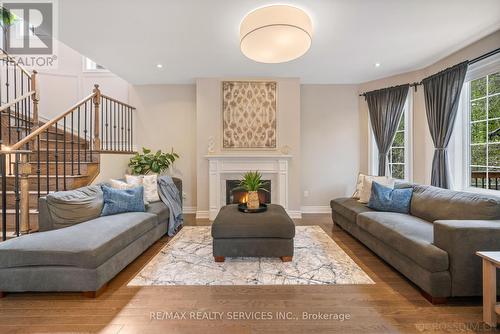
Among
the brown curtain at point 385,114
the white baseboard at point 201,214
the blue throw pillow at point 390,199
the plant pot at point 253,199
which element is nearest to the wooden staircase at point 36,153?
the white baseboard at point 201,214

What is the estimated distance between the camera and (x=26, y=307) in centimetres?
186

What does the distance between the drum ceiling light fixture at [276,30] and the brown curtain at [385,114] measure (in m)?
2.83

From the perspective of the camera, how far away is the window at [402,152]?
14.5 ft

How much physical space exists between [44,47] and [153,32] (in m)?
4.09

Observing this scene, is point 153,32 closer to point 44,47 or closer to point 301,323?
point 301,323

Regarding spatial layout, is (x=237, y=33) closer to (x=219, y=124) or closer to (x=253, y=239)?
(x=219, y=124)

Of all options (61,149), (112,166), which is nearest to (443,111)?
(112,166)

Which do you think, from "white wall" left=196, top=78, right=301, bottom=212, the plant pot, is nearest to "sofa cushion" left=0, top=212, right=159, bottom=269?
the plant pot

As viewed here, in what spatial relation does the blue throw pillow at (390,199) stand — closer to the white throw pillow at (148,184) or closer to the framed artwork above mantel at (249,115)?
the framed artwork above mantel at (249,115)

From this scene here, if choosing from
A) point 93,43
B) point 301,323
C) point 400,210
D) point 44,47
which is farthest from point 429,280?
point 44,47

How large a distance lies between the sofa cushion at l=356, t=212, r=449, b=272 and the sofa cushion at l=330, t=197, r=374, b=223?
183 millimetres

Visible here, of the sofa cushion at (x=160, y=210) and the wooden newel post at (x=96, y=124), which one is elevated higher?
the wooden newel post at (x=96, y=124)

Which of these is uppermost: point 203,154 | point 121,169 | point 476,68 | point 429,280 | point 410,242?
point 476,68

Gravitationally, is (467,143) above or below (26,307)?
above
